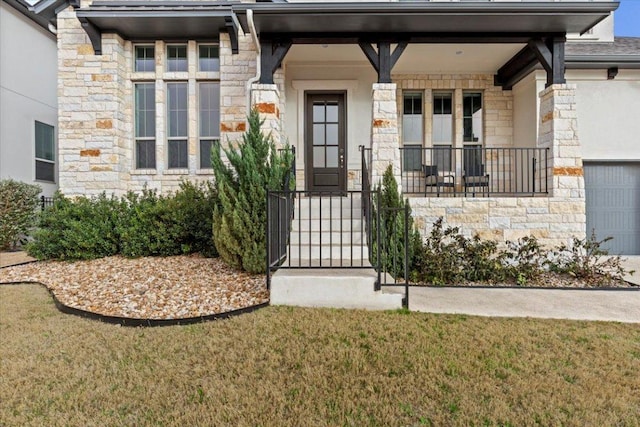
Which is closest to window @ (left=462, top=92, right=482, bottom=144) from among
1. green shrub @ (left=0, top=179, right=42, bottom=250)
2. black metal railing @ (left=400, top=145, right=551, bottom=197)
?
black metal railing @ (left=400, top=145, right=551, bottom=197)

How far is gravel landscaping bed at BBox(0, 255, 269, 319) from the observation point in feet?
13.1

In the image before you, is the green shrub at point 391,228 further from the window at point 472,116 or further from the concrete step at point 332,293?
the window at point 472,116

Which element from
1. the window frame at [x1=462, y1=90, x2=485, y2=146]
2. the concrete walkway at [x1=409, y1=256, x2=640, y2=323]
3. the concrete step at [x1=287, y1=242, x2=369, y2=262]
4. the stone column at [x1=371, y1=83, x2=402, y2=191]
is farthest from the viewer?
the window frame at [x1=462, y1=90, x2=485, y2=146]

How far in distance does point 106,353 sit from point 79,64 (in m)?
6.89

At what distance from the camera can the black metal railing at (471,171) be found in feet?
24.3

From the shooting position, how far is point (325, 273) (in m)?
4.08

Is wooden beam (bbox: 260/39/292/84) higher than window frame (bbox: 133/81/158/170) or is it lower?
higher

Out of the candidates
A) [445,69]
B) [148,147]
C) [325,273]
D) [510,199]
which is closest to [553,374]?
[325,273]

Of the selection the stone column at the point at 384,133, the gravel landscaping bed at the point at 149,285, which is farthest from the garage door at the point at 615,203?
the gravel landscaping bed at the point at 149,285

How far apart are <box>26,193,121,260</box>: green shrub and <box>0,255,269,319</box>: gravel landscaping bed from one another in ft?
0.66

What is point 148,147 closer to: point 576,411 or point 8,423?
point 8,423

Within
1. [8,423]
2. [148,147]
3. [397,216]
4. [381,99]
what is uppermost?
[381,99]

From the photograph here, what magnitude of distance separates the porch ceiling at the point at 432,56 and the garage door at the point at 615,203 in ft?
9.98

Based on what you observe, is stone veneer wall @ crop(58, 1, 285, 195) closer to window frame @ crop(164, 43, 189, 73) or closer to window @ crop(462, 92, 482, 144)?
window frame @ crop(164, 43, 189, 73)
